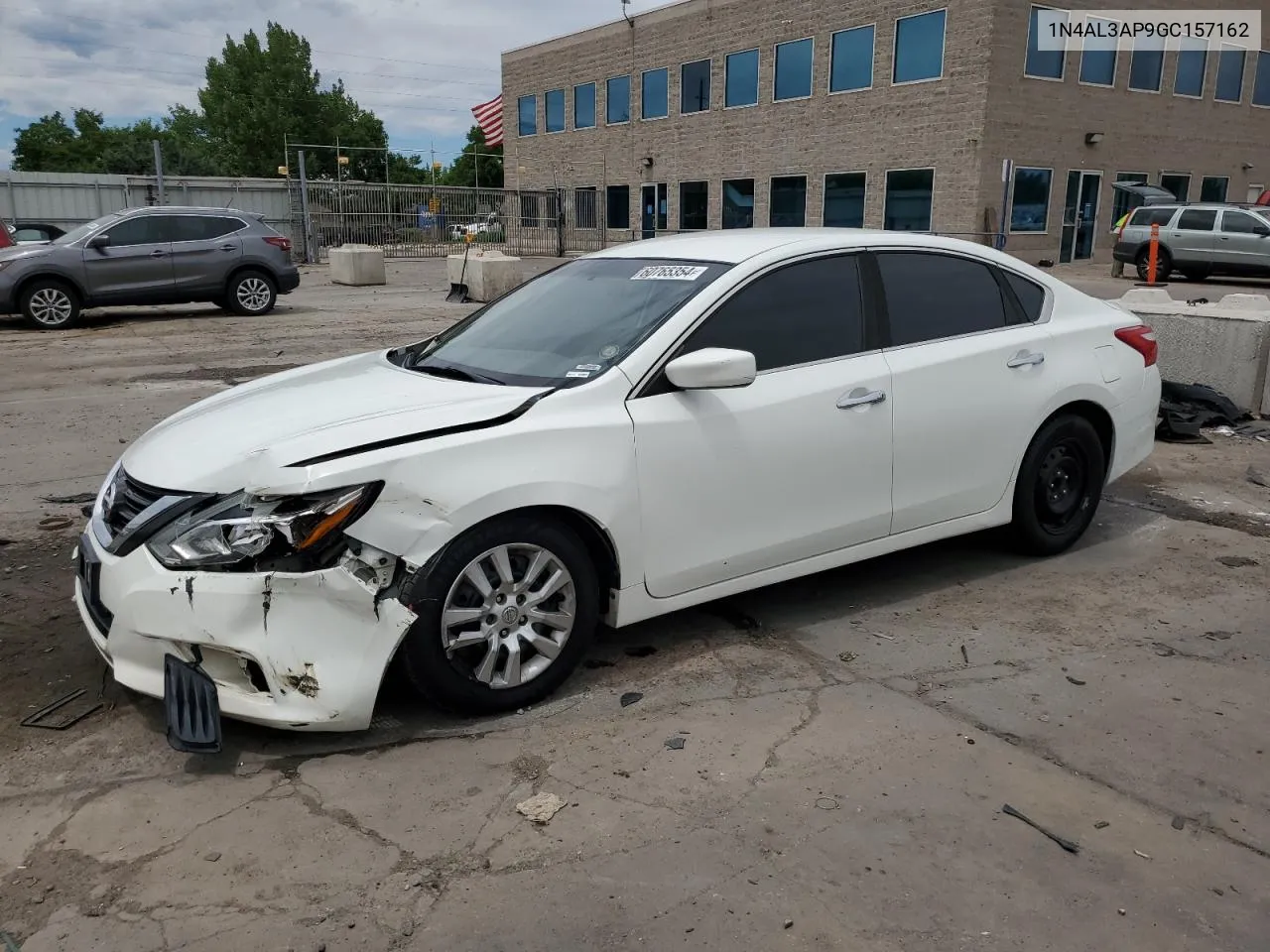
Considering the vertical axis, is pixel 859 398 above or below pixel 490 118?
below

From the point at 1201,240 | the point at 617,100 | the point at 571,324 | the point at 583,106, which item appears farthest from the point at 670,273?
the point at 583,106

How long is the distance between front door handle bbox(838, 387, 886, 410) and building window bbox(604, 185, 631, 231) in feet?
124

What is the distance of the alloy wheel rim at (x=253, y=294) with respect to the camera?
16062mm

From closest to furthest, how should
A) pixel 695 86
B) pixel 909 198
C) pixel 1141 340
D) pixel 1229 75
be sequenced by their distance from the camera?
1. pixel 1141 340
2. pixel 909 198
3. pixel 1229 75
4. pixel 695 86

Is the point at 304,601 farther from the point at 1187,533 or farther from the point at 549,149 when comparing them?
the point at 549,149

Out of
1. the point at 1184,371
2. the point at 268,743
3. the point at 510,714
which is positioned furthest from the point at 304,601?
the point at 1184,371

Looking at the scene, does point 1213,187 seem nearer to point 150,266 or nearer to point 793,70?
point 793,70

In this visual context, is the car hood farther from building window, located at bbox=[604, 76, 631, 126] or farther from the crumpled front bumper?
building window, located at bbox=[604, 76, 631, 126]

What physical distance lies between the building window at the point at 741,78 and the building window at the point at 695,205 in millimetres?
3101

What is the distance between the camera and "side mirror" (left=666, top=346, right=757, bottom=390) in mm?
3738

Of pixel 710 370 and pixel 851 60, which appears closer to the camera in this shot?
pixel 710 370

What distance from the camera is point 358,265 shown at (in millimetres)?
22062

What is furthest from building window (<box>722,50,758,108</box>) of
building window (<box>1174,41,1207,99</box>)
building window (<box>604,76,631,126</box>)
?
building window (<box>1174,41,1207,99</box>)

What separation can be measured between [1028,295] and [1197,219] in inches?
839
